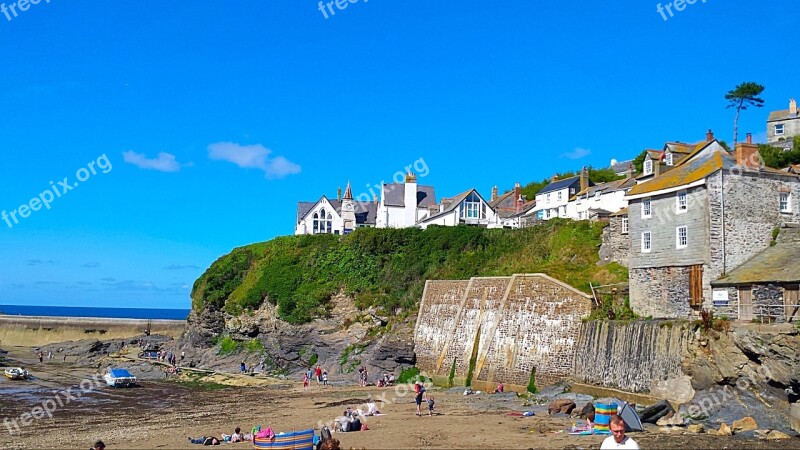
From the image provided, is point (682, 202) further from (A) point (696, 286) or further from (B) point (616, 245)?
(B) point (616, 245)

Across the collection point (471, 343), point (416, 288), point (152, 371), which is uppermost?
point (416, 288)

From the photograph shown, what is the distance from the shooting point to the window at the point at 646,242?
31016mm

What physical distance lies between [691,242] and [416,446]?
14773 millimetres

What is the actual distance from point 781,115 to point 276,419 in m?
54.9

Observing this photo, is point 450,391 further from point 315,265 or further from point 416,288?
point 315,265

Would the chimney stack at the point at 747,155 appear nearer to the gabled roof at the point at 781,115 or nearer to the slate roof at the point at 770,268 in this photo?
the slate roof at the point at 770,268

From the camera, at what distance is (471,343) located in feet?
124

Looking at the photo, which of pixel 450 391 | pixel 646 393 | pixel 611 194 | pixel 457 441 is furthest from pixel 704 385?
pixel 611 194

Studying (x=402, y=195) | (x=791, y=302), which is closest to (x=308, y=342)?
(x=402, y=195)

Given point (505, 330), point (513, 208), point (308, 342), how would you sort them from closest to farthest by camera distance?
point (505, 330), point (308, 342), point (513, 208)

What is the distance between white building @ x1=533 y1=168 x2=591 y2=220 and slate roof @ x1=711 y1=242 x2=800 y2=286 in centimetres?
2813

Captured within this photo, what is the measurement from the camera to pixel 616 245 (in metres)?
39.0

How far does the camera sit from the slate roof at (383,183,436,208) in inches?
2687

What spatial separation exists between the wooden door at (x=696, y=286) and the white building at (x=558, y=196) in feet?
91.5
